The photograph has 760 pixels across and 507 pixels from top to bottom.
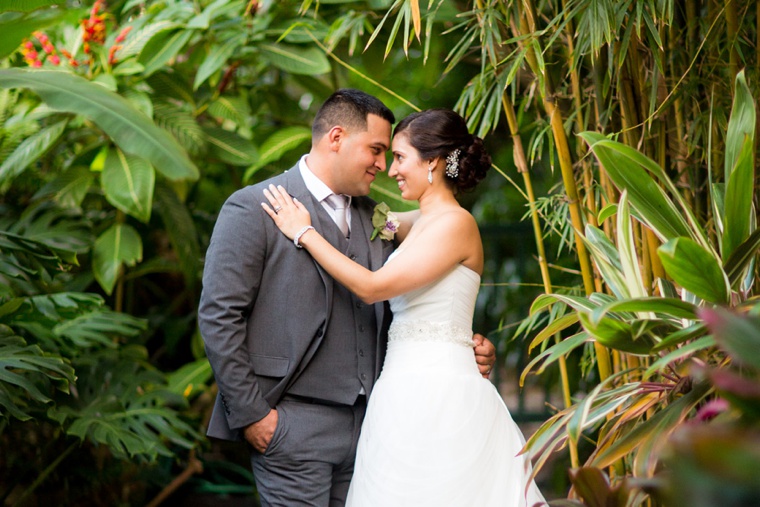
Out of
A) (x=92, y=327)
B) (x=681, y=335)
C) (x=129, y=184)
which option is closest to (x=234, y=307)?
Result: (x=681, y=335)

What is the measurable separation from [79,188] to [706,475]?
350 centimetres

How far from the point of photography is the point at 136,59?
3723 mm

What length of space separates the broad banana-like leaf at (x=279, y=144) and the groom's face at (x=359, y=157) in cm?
143

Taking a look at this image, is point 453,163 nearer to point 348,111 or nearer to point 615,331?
point 348,111

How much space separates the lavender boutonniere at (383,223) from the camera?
250cm

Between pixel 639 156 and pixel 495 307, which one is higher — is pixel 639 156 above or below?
above

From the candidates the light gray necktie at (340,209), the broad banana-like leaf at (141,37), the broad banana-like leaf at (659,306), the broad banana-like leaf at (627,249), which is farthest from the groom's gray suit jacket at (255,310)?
the broad banana-like leaf at (141,37)

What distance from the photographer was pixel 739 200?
61.3 inches

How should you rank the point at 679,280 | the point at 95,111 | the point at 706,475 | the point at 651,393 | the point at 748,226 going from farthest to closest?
the point at 95,111 → the point at 651,393 → the point at 748,226 → the point at 679,280 → the point at 706,475

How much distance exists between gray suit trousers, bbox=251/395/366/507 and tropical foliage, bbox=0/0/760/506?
2.10ft

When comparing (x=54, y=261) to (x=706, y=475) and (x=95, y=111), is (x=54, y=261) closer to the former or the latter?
(x=95, y=111)

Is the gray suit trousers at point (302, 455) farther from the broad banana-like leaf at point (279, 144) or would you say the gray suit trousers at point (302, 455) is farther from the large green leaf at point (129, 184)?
the broad banana-like leaf at point (279, 144)

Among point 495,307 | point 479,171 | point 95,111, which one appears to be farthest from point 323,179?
point 495,307

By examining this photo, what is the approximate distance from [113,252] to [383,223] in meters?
1.73
